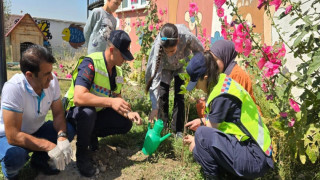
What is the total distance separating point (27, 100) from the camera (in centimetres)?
200

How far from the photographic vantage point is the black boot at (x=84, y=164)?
7.29ft

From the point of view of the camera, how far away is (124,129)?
260cm

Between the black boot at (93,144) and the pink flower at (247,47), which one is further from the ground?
the pink flower at (247,47)

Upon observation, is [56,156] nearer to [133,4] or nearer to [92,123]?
[92,123]

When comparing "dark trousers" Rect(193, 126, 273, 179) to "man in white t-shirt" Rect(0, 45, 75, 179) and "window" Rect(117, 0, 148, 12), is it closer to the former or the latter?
"man in white t-shirt" Rect(0, 45, 75, 179)

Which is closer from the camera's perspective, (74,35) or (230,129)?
(230,129)

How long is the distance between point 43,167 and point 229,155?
1484 mm

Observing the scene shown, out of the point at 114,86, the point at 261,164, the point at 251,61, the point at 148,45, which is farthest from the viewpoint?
the point at 148,45

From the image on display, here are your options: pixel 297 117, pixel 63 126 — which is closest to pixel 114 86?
pixel 63 126

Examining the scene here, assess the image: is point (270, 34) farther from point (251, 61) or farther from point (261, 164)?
point (261, 164)

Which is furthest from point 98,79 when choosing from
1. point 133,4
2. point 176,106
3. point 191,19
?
point 133,4

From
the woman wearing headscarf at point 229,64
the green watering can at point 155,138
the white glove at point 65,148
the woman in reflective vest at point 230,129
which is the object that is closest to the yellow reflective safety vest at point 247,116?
the woman in reflective vest at point 230,129

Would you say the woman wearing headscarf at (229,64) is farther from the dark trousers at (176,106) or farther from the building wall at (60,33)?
the building wall at (60,33)

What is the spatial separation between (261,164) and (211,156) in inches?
13.3
